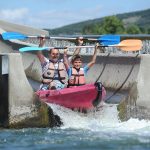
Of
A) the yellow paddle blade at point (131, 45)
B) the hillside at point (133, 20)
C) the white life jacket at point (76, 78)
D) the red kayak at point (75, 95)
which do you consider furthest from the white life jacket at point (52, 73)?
the hillside at point (133, 20)

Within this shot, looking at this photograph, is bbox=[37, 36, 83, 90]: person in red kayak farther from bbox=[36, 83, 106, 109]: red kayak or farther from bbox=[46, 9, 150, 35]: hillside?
bbox=[46, 9, 150, 35]: hillside

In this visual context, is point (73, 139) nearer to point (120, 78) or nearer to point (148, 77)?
point (148, 77)

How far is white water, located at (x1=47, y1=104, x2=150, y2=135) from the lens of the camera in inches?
576

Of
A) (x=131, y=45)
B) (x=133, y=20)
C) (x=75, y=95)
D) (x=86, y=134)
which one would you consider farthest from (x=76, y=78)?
(x=133, y=20)

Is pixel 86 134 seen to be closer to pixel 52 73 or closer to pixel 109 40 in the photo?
pixel 52 73

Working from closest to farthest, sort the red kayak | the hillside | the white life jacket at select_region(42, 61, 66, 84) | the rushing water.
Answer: the rushing water, the red kayak, the white life jacket at select_region(42, 61, 66, 84), the hillside

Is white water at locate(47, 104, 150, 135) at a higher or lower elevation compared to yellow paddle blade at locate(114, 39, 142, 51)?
lower

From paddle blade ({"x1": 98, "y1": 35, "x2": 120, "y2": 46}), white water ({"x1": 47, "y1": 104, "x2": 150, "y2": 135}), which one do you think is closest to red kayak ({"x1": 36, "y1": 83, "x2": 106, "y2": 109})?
white water ({"x1": 47, "y1": 104, "x2": 150, "y2": 135})

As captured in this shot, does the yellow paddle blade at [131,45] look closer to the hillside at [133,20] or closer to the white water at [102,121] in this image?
the white water at [102,121]

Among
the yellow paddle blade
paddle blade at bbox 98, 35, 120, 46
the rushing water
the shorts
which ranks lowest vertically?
the rushing water

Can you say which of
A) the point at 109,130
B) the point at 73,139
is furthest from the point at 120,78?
the point at 73,139

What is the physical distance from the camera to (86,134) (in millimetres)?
13945

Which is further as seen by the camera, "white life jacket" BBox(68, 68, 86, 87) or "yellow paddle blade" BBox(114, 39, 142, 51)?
"yellow paddle blade" BBox(114, 39, 142, 51)

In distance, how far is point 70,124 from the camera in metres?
15.5
